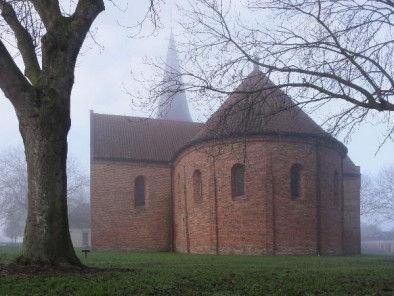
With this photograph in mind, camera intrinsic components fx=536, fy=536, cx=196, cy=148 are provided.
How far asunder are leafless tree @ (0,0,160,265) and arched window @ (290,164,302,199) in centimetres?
1725

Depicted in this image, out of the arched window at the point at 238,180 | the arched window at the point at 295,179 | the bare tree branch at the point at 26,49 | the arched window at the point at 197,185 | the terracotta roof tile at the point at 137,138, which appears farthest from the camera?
the terracotta roof tile at the point at 137,138

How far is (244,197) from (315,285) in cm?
1698

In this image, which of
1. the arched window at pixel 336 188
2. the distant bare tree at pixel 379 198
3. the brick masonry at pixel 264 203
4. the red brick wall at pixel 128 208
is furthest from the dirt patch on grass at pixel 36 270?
the distant bare tree at pixel 379 198

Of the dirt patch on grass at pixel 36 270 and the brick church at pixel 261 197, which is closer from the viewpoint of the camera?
the dirt patch on grass at pixel 36 270

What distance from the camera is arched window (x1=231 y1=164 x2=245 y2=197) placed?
2611 centimetres

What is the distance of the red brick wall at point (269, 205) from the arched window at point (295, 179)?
0.27 m

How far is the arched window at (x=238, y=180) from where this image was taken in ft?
85.7

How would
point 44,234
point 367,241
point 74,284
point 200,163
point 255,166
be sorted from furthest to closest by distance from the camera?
1. point 367,241
2. point 200,163
3. point 255,166
4. point 44,234
5. point 74,284

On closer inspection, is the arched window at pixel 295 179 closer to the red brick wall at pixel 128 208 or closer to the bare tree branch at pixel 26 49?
the red brick wall at pixel 128 208

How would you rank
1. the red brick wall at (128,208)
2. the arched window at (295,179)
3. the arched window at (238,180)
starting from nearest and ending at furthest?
the arched window at (295,179) → the arched window at (238,180) → the red brick wall at (128,208)

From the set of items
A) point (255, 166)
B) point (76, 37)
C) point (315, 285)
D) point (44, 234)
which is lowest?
point (315, 285)

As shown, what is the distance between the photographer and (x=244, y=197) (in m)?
25.5

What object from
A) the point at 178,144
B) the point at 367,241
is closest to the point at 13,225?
the point at 178,144

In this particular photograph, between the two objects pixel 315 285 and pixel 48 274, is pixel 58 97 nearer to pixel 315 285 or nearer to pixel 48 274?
pixel 48 274
